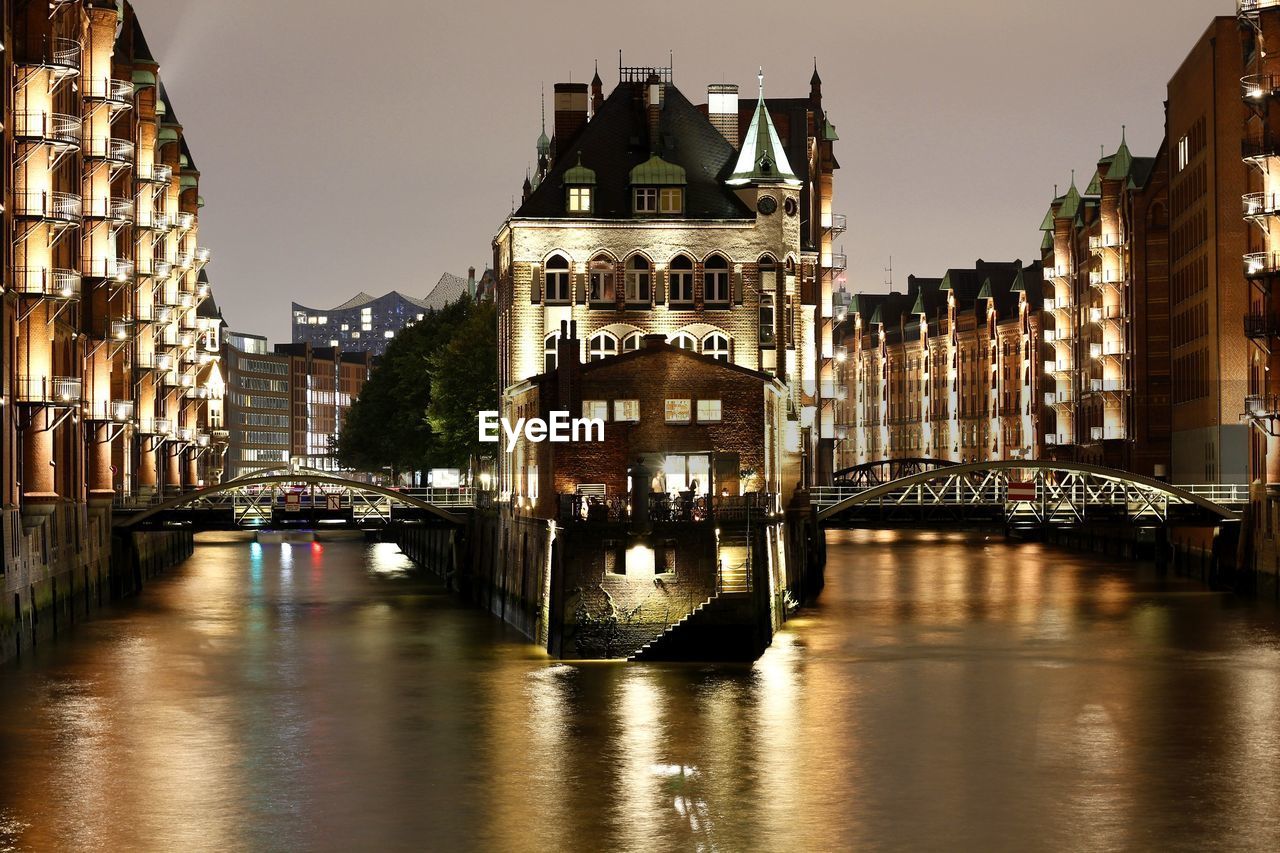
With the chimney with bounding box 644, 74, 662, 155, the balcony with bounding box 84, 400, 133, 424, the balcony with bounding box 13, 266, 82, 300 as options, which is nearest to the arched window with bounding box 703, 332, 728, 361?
the chimney with bounding box 644, 74, 662, 155

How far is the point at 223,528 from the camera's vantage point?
273 ft

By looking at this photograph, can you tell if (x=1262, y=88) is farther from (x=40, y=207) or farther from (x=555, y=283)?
(x=40, y=207)

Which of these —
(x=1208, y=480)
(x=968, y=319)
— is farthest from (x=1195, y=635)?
(x=968, y=319)

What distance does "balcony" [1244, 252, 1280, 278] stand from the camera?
76500mm

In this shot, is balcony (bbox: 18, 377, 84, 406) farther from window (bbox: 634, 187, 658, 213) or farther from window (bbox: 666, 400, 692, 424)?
window (bbox: 634, 187, 658, 213)

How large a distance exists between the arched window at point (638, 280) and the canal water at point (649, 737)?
44.1ft

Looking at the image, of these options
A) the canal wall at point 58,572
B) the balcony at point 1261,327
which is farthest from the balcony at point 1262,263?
the canal wall at point 58,572

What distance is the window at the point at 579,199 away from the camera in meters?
81.1

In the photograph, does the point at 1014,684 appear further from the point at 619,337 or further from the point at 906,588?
the point at 906,588

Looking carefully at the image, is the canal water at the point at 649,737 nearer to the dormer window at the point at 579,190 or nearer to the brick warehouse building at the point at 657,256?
the brick warehouse building at the point at 657,256

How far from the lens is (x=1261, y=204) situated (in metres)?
77.9

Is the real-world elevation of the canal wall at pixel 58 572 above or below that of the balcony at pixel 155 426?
below

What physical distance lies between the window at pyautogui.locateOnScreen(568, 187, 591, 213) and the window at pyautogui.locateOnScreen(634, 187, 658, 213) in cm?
188

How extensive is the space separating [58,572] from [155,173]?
37320 millimetres
